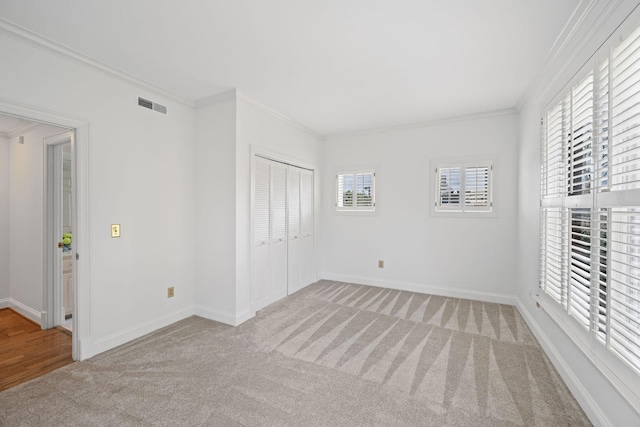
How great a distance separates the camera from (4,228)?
12.4 feet

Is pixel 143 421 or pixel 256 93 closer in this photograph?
pixel 143 421

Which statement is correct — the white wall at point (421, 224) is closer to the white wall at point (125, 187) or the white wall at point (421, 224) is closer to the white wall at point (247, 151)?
the white wall at point (247, 151)

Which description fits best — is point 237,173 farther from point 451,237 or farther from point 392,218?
point 451,237

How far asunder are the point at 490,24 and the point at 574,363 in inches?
99.9

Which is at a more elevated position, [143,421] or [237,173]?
[237,173]

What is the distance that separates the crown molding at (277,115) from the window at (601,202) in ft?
10.0

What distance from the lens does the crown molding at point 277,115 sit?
331 centimetres

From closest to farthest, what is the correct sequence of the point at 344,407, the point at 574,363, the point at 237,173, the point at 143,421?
the point at 143,421 < the point at 344,407 < the point at 574,363 < the point at 237,173

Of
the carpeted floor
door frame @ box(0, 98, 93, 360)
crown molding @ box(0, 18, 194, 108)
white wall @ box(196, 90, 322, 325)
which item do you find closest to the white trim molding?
door frame @ box(0, 98, 93, 360)

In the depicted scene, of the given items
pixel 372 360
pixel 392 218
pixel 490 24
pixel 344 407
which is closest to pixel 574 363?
pixel 372 360

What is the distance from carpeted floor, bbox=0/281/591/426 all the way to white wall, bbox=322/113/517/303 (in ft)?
3.16

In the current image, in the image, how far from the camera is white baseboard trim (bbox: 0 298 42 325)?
10.9 ft

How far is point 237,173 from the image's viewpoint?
3230 millimetres

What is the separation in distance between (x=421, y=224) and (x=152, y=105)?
12.8ft
